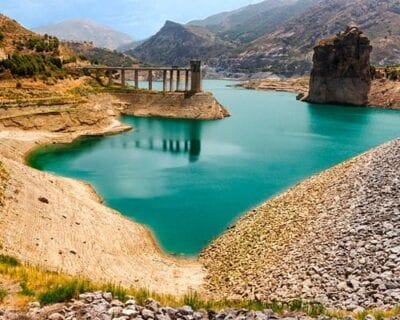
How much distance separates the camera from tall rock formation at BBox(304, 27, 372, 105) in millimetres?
142625

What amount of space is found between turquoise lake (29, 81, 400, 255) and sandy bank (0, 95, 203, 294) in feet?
7.84

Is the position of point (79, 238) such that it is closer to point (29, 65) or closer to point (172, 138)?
point (172, 138)

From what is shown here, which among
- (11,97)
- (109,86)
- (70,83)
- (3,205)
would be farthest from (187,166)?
(109,86)

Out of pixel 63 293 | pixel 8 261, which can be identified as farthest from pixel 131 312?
pixel 8 261

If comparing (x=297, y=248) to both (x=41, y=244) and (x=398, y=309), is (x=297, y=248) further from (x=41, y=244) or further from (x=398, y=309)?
(x=41, y=244)

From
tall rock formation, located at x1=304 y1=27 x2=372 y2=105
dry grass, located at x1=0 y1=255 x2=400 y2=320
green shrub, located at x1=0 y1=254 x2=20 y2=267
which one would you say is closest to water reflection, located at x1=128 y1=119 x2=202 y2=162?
green shrub, located at x1=0 y1=254 x2=20 y2=267

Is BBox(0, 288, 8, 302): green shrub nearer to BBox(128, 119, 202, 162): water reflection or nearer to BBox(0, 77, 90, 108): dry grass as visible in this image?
BBox(128, 119, 202, 162): water reflection

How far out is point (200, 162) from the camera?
57.4 meters

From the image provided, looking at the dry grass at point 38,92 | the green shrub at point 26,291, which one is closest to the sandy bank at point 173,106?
the dry grass at point 38,92

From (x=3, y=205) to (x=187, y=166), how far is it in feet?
96.7

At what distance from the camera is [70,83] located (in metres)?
92.4

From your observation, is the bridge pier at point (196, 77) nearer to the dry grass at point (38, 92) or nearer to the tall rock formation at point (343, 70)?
the dry grass at point (38, 92)

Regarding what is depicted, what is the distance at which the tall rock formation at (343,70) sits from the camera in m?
143

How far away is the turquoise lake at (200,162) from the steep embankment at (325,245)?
3686 millimetres
